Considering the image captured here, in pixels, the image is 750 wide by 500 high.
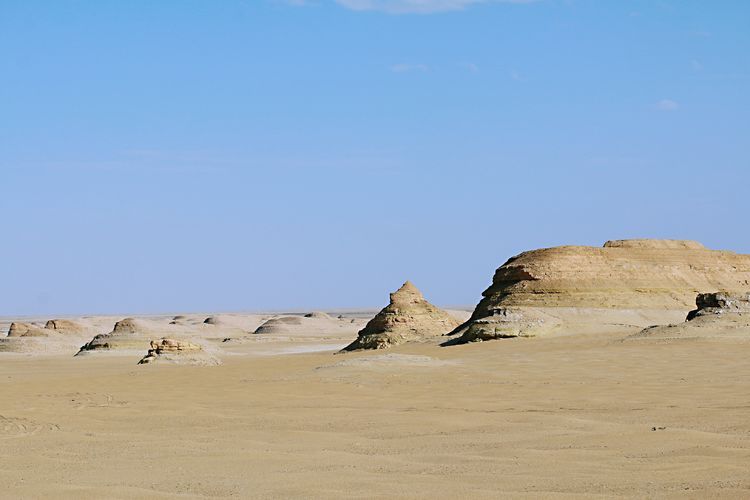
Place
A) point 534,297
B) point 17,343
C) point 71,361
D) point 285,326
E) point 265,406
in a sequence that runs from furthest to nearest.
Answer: point 285,326 → point 17,343 → point 71,361 → point 534,297 → point 265,406

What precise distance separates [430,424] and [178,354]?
1852 cm

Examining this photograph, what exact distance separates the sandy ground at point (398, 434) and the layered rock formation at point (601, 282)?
13.5 metres

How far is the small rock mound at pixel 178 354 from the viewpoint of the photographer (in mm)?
26625

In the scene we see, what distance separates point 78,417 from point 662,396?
→ 6.98 m

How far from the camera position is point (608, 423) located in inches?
359

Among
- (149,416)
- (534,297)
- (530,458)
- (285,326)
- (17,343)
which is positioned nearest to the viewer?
(530,458)

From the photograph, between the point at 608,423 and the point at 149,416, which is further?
the point at 149,416

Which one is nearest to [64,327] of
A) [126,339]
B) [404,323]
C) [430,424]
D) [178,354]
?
[126,339]

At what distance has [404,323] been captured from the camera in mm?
33344

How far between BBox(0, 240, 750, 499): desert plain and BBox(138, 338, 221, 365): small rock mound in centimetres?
9

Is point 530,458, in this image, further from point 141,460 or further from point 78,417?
point 78,417

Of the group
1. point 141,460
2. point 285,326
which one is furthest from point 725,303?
point 285,326

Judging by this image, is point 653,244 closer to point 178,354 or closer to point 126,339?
point 178,354

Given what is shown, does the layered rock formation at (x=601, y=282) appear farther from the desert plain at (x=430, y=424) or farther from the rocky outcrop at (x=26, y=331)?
the rocky outcrop at (x=26, y=331)
